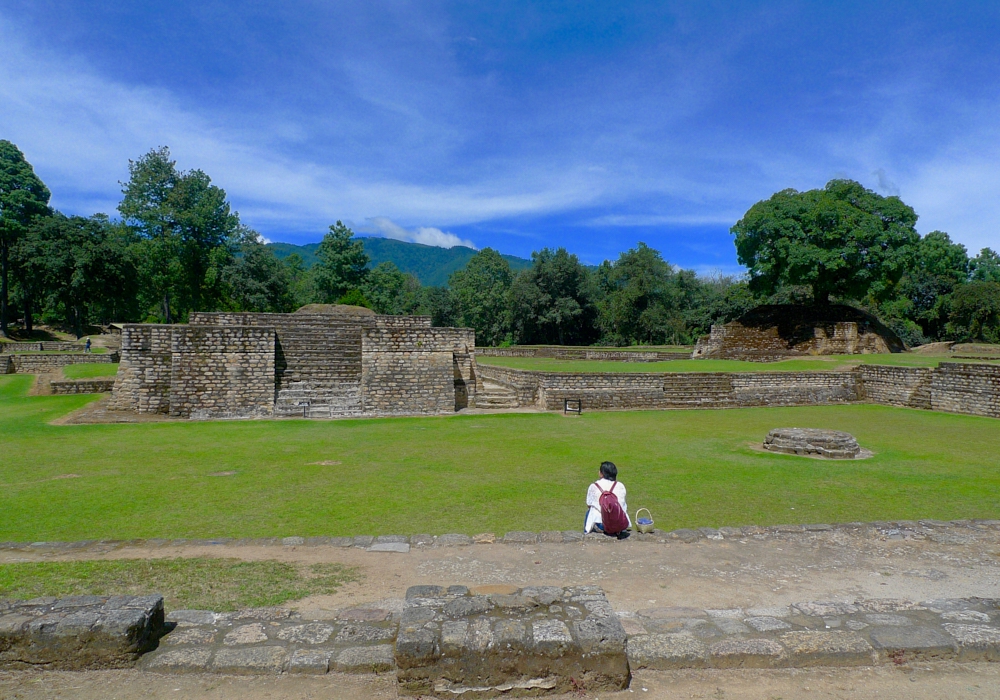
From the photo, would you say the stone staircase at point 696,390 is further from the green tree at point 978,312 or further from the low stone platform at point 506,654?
the green tree at point 978,312

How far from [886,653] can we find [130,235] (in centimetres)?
4275

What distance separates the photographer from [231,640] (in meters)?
3.08

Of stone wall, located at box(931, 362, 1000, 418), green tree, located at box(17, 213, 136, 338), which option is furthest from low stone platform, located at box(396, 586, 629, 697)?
green tree, located at box(17, 213, 136, 338)

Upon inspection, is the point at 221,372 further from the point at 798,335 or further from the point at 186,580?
the point at 798,335

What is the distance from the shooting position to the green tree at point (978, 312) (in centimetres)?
3089

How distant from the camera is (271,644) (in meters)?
3.04

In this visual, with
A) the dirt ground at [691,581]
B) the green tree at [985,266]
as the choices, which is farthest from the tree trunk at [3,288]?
the green tree at [985,266]

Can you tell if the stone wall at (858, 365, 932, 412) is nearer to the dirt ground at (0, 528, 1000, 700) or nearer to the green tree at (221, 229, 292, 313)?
the dirt ground at (0, 528, 1000, 700)

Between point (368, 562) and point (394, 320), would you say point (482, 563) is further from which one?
point (394, 320)

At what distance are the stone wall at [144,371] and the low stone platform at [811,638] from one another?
13124 mm

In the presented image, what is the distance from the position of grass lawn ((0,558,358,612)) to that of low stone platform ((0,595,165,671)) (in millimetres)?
747

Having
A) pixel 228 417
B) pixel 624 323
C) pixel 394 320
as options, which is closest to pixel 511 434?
pixel 394 320

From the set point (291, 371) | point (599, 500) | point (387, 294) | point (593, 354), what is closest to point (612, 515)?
point (599, 500)

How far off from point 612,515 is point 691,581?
1.01 metres
